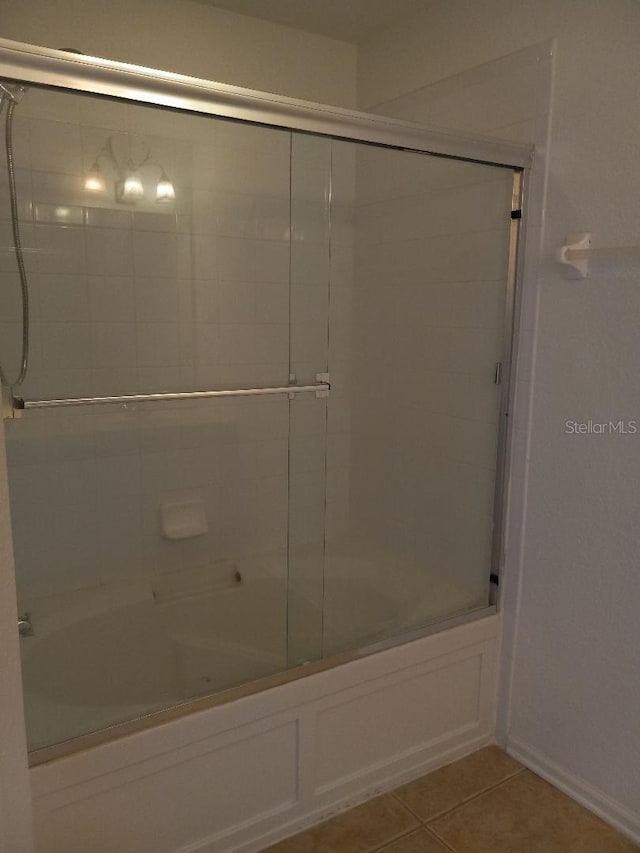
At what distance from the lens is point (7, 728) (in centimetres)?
128

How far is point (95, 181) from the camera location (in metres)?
1.99

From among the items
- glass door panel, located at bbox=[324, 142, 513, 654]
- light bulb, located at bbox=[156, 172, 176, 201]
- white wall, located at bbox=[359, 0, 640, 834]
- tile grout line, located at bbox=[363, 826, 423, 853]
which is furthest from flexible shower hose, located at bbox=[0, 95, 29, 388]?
tile grout line, located at bbox=[363, 826, 423, 853]

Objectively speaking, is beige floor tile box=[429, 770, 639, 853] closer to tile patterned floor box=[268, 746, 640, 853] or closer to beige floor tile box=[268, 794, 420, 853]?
tile patterned floor box=[268, 746, 640, 853]

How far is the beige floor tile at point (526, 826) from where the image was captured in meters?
1.76

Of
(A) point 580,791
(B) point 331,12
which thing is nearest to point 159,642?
(A) point 580,791

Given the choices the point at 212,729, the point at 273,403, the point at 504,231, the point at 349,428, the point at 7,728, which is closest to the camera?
the point at 7,728

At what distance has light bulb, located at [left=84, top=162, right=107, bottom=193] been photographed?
1977 millimetres

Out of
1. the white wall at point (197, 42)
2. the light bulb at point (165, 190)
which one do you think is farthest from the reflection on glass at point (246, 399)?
the white wall at point (197, 42)

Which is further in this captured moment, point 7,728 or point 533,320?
point 533,320

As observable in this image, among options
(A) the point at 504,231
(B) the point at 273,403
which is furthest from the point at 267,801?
(A) the point at 504,231

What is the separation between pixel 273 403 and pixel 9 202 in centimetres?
93

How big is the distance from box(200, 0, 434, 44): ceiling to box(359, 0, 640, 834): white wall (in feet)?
1.04

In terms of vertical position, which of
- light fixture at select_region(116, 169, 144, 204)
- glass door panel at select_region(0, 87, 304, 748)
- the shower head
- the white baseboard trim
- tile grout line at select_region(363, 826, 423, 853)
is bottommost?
tile grout line at select_region(363, 826, 423, 853)

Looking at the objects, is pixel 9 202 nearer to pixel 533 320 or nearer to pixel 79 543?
pixel 79 543
